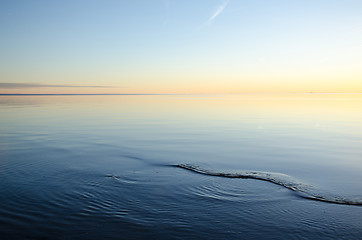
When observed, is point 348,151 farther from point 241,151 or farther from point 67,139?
point 67,139

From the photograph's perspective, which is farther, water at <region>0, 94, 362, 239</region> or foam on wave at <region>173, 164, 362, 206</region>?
foam on wave at <region>173, 164, 362, 206</region>

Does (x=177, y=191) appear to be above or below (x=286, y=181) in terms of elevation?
below

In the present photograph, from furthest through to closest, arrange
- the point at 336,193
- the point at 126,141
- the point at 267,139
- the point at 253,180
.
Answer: the point at 267,139, the point at 126,141, the point at 253,180, the point at 336,193

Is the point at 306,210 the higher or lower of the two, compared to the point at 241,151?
lower

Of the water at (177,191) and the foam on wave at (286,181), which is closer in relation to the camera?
the water at (177,191)

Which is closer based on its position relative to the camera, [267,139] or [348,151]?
[348,151]

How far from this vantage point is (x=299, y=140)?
25.4m

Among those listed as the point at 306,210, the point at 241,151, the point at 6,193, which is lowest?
the point at 6,193

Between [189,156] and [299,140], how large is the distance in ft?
40.3

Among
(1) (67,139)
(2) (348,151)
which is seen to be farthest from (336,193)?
(1) (67,139)

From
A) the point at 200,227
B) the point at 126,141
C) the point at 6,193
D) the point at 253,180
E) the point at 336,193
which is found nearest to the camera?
the point at 200,227

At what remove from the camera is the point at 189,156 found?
60.3 feet

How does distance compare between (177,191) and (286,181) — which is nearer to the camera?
(177,191)

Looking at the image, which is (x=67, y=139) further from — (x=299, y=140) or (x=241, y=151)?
(x=299, y=140)
